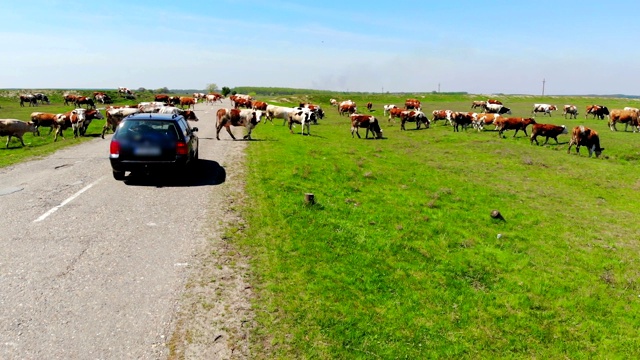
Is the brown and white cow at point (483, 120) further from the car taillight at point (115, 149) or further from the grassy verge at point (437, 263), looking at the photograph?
the car taillight at point (115, 149)

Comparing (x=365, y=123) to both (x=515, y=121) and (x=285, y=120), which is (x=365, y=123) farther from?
(x=515, y=121)

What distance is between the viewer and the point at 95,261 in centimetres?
706

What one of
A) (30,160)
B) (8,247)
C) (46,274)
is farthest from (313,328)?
(30,160)

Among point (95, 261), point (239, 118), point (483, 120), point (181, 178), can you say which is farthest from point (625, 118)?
point (95, 261)

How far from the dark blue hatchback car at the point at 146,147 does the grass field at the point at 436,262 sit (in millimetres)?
2524

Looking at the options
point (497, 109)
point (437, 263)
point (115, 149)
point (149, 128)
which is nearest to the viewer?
point (437, 263)

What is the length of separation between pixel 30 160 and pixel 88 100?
4341cm

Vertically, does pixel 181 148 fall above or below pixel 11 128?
below

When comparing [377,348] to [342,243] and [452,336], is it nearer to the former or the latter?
[452,336]

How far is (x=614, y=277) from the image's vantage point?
29.3ft

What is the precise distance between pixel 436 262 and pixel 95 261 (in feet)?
23.0

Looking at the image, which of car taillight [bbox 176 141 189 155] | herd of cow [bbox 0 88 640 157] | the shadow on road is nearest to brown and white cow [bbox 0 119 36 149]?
herd of cow [bbox 0 88 640 157]

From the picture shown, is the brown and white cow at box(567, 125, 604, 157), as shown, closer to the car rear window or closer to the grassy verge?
the grassy verge

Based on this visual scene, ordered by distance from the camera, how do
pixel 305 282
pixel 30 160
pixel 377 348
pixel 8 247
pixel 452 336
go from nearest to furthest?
pixel 377 348
pixel 452 336
pixel 305 282
pixel 8 247
pixel 30 160
